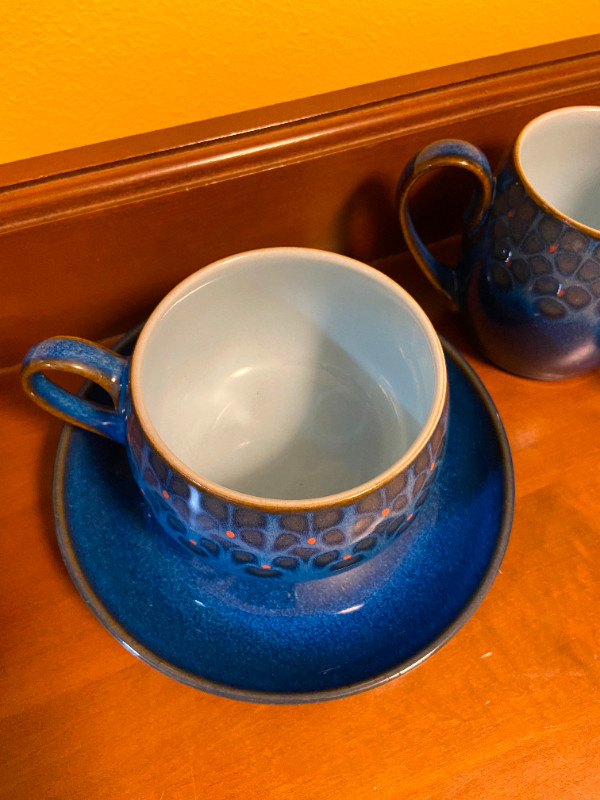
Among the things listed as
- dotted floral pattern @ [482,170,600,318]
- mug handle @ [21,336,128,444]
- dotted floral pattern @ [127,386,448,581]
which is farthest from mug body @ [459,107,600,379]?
mug handle @ [21,336,128,444]

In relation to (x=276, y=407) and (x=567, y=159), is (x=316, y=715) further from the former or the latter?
(x=567, y=159)

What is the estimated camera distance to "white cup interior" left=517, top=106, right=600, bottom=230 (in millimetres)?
434

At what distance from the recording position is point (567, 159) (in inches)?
18.4

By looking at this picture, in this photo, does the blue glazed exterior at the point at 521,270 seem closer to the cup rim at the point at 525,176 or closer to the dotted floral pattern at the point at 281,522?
the cup rim at the point at 525,176

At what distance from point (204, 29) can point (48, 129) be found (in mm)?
105

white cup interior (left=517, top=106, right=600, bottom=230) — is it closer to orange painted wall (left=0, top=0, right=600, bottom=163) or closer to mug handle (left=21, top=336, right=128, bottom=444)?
orange painted wall (left=0, top=0, right=600, bottom=163)

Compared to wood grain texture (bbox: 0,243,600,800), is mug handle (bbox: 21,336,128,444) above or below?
above

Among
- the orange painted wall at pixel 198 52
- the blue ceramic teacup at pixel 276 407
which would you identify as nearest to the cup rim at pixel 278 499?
the blue ceramic teacup at pixel 276 407

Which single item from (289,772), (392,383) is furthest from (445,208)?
(289,772)

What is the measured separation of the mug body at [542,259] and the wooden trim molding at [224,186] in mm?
35

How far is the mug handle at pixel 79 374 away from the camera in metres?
0.33

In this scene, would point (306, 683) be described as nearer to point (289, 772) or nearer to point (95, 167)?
point (289, 772)

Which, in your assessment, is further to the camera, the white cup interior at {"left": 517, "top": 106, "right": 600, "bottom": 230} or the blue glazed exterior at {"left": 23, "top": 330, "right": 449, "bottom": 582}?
the white cup interior at {"left": 517, "top": 106, "right": 600, "bottom": 230}

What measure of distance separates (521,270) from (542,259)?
15 millimetres
